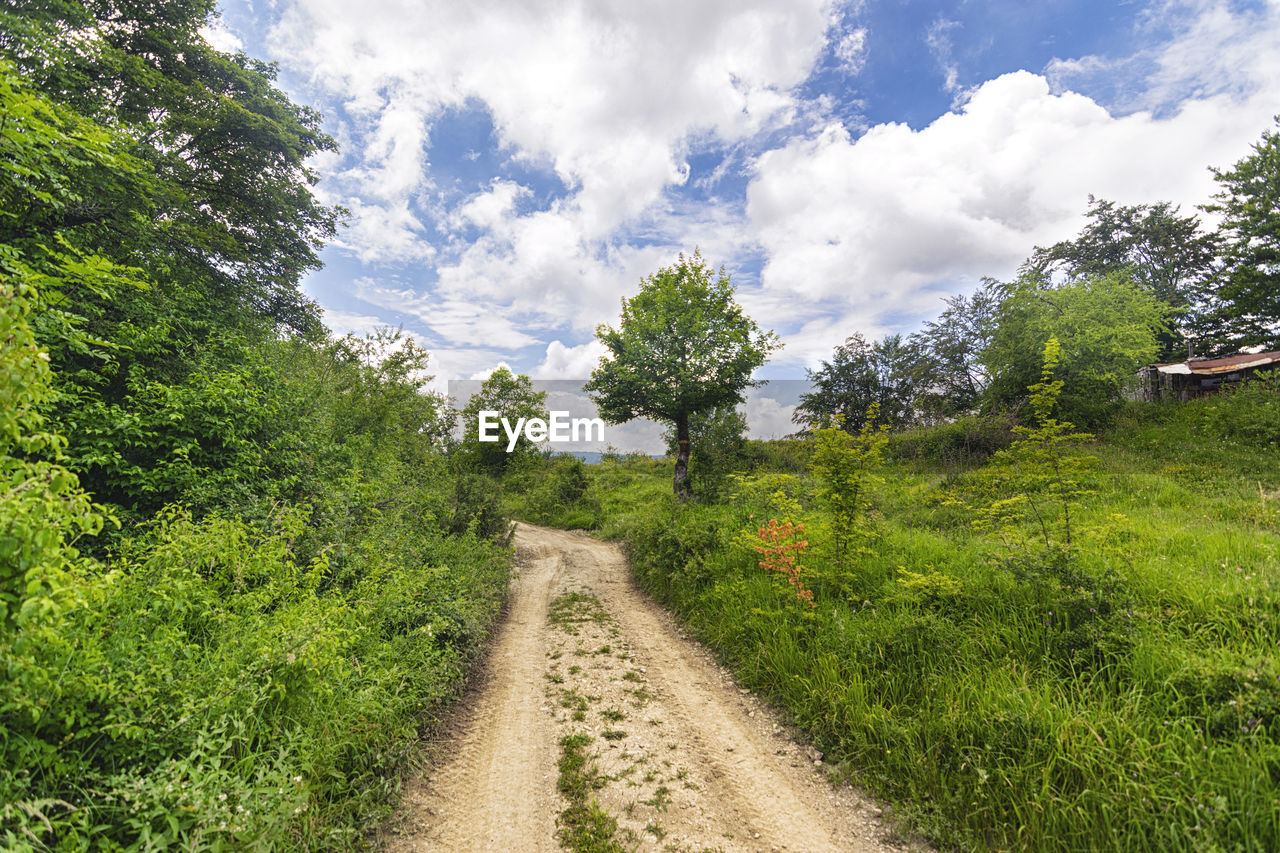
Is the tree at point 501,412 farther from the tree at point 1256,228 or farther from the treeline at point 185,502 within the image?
the tree at point 1256,228

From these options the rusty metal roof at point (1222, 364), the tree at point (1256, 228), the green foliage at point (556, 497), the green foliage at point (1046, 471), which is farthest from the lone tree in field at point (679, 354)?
the rusty metal roof at point (1222, 364)

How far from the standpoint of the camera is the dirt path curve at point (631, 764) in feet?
13.0

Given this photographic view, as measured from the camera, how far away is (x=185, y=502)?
6.45 meters

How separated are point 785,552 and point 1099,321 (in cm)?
2462

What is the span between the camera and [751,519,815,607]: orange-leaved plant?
25.1 feet

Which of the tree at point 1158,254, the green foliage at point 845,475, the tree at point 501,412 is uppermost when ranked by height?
the tree at point 1158,254

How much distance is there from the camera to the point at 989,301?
35.6m

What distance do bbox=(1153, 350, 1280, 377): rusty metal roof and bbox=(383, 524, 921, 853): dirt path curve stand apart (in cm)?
4250

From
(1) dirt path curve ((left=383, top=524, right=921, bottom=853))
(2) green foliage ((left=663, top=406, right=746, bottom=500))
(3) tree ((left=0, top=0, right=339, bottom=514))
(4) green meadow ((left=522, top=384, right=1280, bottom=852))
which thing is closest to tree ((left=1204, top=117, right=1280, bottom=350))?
(4) green meadow ((left=522, top=384, right=1280, bottom=852))

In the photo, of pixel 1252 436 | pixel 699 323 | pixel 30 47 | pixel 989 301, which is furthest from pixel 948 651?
pixel 989 301

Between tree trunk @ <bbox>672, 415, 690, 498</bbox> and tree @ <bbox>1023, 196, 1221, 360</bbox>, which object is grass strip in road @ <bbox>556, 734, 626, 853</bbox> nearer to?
tree trunk @ <bbox>672, 415, 690, 498</bbox>

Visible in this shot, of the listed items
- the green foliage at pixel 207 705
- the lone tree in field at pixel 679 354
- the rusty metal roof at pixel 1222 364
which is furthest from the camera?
the rusty metal roof at pixel 1222 364

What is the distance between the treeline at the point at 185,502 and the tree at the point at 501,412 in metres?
17.5

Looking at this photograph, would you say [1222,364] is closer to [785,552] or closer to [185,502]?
[785,552]
